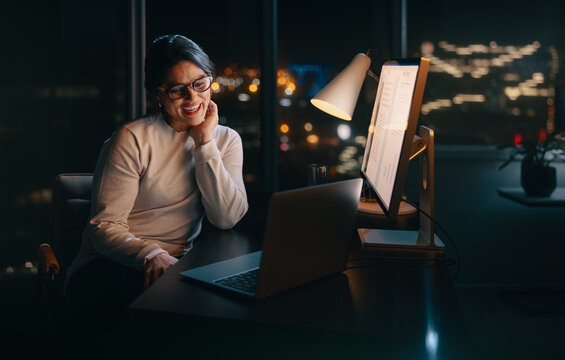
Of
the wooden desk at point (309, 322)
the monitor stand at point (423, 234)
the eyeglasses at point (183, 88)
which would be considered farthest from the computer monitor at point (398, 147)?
the eyeglasses at point (183, 88)

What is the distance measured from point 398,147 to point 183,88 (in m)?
0.76

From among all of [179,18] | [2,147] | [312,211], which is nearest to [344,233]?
[312,211]

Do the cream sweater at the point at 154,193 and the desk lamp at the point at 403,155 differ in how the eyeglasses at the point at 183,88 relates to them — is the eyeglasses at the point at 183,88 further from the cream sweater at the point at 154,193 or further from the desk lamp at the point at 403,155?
the desk lamp at the point at 403,155

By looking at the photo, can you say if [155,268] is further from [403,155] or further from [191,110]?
[403,155]

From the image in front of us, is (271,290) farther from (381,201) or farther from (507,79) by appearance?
(507,79)

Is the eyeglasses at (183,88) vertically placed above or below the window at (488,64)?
below

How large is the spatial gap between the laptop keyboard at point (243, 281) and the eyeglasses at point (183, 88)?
2.33ft

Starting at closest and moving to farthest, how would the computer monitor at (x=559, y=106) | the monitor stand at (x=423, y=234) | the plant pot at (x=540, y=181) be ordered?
the monitor stand at (x=423, y=234) < the plant pot at (x=540, y=181) < the computer monitor at (x=559, y=106)

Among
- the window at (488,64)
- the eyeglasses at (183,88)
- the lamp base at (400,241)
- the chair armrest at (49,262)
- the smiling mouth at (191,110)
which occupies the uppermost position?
the window at (488,64)

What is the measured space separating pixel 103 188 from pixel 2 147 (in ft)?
4.55

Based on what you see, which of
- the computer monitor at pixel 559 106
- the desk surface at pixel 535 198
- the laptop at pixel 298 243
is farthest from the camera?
the computer monitor at pixel 559 106

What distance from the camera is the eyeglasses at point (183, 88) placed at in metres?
1.53

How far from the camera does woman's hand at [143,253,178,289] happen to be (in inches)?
48.9

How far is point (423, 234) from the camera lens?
4.32ft
